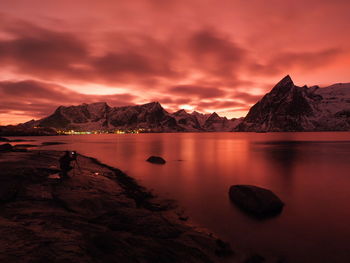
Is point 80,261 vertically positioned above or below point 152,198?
above

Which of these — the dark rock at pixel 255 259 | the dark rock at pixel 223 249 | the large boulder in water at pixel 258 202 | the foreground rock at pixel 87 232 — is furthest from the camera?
the large boulder in water at pixel 258 202

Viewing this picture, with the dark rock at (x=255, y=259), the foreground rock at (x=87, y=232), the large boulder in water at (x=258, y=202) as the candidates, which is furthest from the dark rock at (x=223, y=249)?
the large boulder in water at (x=258, y=202)

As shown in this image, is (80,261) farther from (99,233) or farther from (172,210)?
(172,210)

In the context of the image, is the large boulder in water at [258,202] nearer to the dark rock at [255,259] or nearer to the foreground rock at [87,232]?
the dark rock at [255,259]

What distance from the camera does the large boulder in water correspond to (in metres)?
13.5

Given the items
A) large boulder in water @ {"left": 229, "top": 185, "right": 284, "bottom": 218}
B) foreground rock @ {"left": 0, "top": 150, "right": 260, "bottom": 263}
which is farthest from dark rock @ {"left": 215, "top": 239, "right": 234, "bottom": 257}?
large boulder in water @ {"left": 229, "top": 185, "right": 284, "bottom": 218}

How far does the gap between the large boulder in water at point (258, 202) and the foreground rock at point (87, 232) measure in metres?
4.67

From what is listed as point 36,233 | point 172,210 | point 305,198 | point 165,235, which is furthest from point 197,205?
point 36,233

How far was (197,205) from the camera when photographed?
15.8 metres

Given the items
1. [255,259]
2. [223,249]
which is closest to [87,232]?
[223,249]

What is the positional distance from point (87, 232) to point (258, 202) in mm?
10451

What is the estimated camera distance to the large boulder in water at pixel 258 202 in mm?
13539

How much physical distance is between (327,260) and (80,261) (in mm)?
9867

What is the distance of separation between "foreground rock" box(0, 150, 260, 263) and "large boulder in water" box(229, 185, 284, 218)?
15.3 ft
